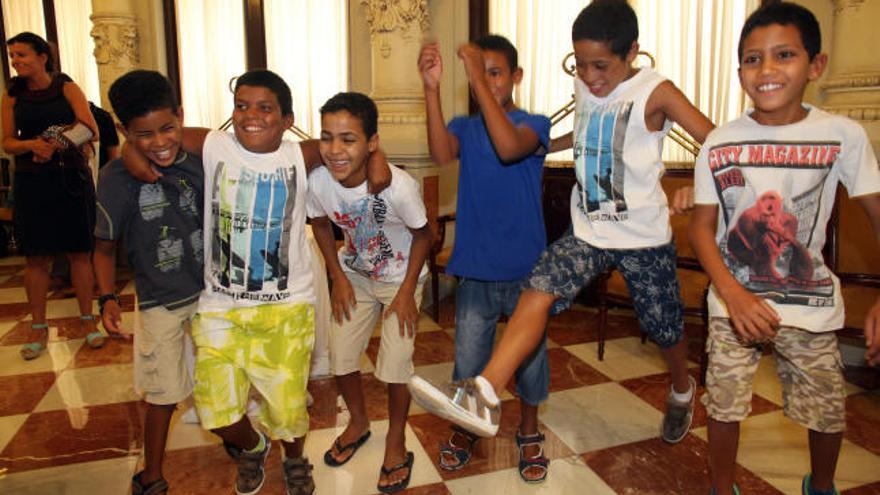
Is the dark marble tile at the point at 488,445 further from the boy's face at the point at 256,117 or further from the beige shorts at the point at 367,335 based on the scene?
the boy's face at the point at 256,117

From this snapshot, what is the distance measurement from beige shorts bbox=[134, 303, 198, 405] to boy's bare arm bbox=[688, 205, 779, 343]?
1.32 meters

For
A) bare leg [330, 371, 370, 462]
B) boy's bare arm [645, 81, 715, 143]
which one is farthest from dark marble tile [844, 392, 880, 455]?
bare leg [330, 371, 370, 462]

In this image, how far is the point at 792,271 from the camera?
142cm

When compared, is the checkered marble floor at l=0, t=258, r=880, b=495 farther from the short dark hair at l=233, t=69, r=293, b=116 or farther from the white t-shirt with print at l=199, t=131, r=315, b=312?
the short dark hair at l=233, t=69, r=293, b=116

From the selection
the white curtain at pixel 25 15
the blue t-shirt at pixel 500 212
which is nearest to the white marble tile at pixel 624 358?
the blue t-shirt at pixel 500 212

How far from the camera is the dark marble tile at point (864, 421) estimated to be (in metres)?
2.11

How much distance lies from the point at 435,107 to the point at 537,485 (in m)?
1.15

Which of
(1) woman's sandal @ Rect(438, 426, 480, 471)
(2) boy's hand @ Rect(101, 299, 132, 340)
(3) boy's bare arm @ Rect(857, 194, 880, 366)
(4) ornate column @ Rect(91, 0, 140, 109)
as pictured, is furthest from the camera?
(4) ornate column @ Rect(91, 0, 140, 109)

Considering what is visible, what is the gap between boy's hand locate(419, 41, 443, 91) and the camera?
1687 mm

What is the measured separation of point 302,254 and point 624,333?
2157mm

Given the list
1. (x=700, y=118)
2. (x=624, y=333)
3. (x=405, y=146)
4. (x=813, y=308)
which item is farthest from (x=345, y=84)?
(x=813, y=308)

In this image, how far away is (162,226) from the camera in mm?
1646

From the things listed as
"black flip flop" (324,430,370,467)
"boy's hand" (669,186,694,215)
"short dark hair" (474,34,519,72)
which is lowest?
"black flip flop" (324,430,370,467)

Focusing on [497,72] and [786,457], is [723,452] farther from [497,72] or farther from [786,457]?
[497,72]
